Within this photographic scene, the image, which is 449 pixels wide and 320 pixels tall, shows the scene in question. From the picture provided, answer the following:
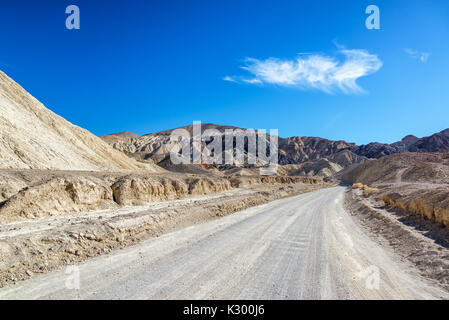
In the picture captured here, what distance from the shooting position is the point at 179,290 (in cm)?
503

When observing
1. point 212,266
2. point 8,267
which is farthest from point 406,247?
point 8,267

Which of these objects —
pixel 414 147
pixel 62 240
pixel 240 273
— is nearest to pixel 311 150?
pixel 414 147

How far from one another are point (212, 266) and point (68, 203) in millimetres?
12016

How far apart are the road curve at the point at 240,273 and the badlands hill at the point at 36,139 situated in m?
18.1

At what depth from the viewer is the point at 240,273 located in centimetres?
596

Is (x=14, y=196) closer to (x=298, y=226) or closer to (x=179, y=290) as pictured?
(x=179, y=290)

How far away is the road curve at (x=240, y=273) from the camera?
4.89m

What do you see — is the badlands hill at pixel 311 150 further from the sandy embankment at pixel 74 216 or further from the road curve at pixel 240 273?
the road curve at pixel 240 273

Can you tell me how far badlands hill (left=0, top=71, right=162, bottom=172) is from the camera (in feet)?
68.3

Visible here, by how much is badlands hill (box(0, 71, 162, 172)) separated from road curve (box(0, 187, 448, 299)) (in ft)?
59.5

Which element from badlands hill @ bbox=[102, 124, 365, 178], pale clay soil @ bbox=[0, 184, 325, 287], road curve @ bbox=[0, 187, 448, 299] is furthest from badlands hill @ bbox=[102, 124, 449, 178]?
road curve @ bbox=[0, 187, 448, 299]

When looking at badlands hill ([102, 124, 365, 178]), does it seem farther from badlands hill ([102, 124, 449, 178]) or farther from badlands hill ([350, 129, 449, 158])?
badlands hill ([350, 129, 449, 158])

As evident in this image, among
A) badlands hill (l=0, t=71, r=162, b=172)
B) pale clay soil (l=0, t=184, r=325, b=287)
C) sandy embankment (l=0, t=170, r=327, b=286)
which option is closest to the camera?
pale clay soil (l=0, t=184, r=325, b=287)
